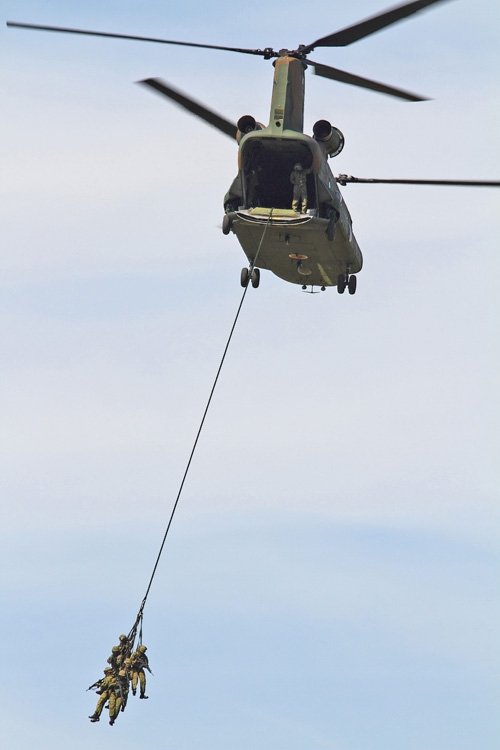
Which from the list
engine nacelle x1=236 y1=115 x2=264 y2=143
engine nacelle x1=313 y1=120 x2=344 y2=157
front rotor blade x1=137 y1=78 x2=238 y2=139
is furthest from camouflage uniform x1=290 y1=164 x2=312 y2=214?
front rotor blade x1=137 y1=78 x2=238 y2=139

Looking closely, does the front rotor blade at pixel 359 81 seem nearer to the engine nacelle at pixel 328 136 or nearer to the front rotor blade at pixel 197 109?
the engine nacelle at pixel 328 136

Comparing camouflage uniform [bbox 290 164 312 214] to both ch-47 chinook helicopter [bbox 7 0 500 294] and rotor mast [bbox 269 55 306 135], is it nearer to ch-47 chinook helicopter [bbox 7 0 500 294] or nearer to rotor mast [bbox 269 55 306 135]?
ch-47 chinook helicopter [bbox 7 0 500 294]

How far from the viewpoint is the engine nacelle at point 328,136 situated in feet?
115

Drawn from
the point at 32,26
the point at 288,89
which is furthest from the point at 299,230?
the point at 32,26

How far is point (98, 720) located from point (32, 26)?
16016mm

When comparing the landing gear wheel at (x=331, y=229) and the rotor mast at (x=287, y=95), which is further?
the landing gear wheel at (x=331, y=229)

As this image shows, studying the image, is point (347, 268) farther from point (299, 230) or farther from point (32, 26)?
point (32, 26)

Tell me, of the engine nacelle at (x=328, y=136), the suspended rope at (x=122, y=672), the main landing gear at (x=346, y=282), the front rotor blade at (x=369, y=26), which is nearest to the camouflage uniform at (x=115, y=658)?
the suspended rope at (x=122, y=672)

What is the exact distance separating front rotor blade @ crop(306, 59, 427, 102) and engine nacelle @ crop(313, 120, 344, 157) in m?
1.21

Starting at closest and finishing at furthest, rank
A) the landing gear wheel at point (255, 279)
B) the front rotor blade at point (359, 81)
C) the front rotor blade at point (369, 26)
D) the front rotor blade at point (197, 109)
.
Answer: the front rotor blade at point (369, 26), the front rotor blade at point (359, 81), the front rotor blade at point (197, 109), the landing gear wheel at point (255, 279)

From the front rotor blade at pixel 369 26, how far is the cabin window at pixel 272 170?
2538 mm

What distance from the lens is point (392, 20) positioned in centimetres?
3200

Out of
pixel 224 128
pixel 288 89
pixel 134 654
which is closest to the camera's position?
pixel 134 654

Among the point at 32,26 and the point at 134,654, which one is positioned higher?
Answer: the point at 32,26
